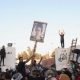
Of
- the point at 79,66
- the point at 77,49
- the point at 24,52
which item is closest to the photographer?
the point at 79,66

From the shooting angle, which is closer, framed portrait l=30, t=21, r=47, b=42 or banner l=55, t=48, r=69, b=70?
framed portrait l=30, t=21, r=47, b=42

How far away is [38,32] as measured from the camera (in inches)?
835

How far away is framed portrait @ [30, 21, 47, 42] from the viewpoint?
21.0 metres

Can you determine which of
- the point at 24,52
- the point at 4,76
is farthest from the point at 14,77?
the point at 24,52

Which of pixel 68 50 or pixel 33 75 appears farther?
pixel 68 50

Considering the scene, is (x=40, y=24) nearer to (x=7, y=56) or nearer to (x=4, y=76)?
(x=7, y=56)

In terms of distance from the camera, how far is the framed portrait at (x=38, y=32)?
21.0 m

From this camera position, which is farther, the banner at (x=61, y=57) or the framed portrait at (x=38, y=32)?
the banner at (x=61, y=57)

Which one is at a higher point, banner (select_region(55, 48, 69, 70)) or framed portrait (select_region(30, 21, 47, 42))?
framed portrait (select_region(30, 21, 47, 42))

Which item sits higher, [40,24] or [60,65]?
[40,24]

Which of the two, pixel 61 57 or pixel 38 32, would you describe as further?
pixel 61 57

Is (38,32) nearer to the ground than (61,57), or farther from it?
farther from it

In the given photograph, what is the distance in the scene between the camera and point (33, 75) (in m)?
16.6

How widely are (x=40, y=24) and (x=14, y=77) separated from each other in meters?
5.92
